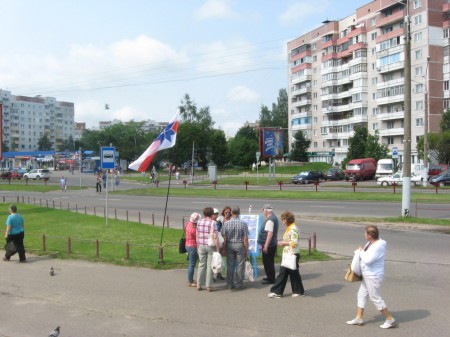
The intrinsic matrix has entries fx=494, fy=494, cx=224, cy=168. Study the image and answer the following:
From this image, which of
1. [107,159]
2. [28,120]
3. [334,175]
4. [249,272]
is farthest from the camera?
[28,120]

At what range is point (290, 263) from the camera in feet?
28.8

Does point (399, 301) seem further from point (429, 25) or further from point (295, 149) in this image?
point (295, 149)

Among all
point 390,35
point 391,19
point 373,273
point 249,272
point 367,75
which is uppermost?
point 391,19

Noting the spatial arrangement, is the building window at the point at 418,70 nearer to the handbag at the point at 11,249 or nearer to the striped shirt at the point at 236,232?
the handbag at the point at 11,249

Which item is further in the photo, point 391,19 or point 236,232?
point 391,19

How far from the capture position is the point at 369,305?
8.43 m

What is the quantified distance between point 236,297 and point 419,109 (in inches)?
2913

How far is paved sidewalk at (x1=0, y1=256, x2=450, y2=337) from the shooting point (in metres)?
7.30

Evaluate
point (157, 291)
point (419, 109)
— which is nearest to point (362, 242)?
point (157, 291)

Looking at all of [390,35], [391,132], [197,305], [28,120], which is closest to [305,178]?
[391,132]

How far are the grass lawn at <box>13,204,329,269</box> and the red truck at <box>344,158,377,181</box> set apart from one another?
41378 mm

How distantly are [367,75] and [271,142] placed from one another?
36.6m

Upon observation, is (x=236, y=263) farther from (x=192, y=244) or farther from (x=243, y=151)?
(x=243, y=151)

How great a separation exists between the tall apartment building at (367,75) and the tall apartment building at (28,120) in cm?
11159
